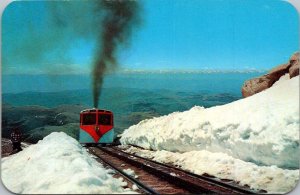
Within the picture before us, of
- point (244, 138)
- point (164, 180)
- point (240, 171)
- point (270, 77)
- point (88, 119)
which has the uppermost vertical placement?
point (270, 77)

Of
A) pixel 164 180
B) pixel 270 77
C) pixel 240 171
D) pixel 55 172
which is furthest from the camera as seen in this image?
pixel 270 77

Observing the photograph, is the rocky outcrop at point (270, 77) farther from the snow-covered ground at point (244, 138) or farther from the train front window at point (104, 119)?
the train front window at point (104, 119)

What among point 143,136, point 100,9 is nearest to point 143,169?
point 143,136

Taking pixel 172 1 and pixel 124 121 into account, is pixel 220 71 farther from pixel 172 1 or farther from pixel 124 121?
pixel 124 121

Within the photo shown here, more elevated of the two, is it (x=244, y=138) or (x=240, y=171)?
(x=244, y=138)

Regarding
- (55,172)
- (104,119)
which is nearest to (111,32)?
(104,119)

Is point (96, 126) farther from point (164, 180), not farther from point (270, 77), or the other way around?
point (270, 77)

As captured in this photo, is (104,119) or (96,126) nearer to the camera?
(104,119)
